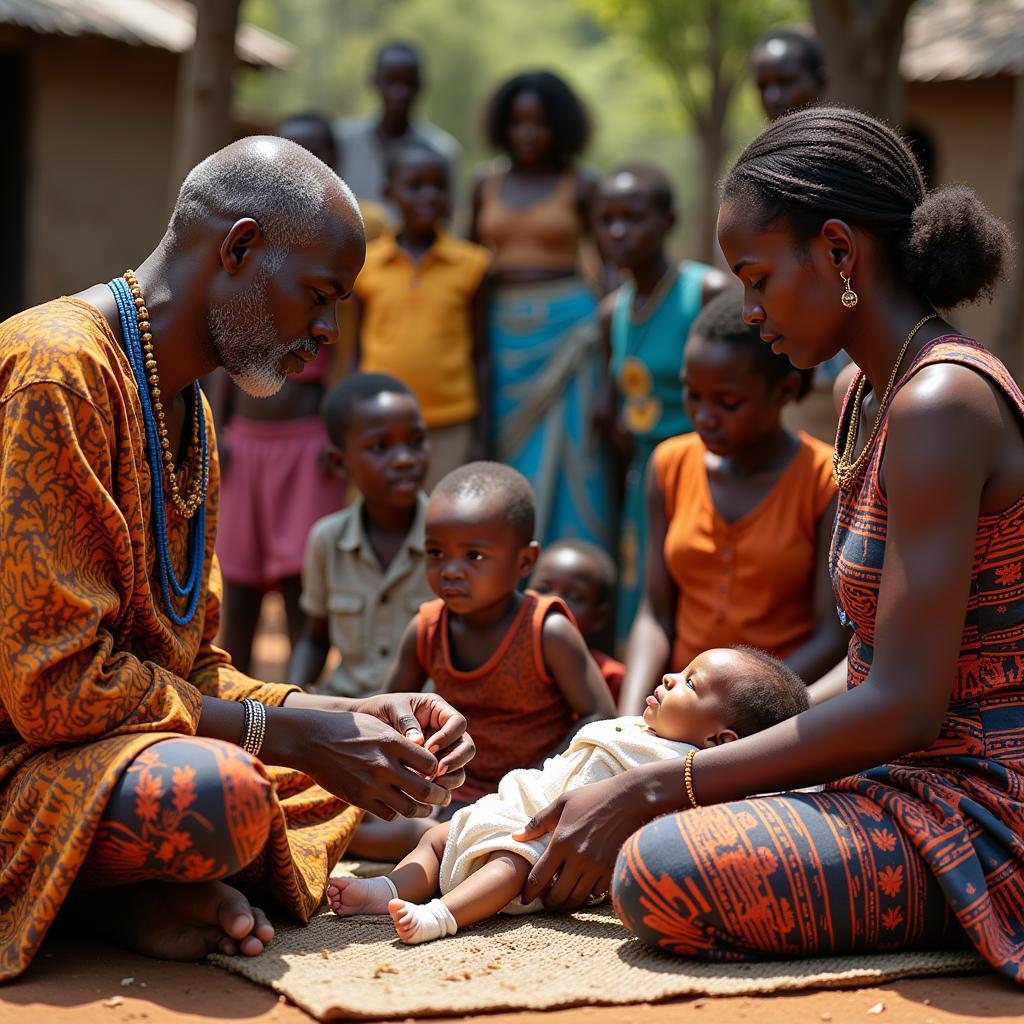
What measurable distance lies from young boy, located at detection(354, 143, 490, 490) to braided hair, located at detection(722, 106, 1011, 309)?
3404mm

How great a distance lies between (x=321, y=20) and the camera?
124 feet

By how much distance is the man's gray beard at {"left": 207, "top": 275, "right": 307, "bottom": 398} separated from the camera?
3320 millimetres

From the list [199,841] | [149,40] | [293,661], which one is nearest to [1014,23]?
[149,40]

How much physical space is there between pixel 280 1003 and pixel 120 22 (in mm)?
9816

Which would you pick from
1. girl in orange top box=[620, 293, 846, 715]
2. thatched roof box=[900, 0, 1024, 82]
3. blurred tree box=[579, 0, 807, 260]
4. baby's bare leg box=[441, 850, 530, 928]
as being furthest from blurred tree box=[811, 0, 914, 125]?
blurred tree box=[579, 0, 807, 260]

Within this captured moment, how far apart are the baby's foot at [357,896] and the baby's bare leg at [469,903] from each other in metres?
0.14

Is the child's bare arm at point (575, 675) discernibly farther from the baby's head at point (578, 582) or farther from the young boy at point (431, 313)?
the young boy at point (431, 313)

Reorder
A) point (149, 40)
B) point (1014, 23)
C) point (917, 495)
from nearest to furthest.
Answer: point (917, 495), point (149, 40), point (1014, 23)

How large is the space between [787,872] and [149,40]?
32.0 ft

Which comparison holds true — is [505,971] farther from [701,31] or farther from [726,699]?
[701,31]

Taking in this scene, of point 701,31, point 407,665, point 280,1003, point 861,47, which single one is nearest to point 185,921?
point 280,1003

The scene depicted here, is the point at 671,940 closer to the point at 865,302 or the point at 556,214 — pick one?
the point at 865,302

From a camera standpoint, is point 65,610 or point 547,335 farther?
point 547,335

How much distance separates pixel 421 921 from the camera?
326cm
